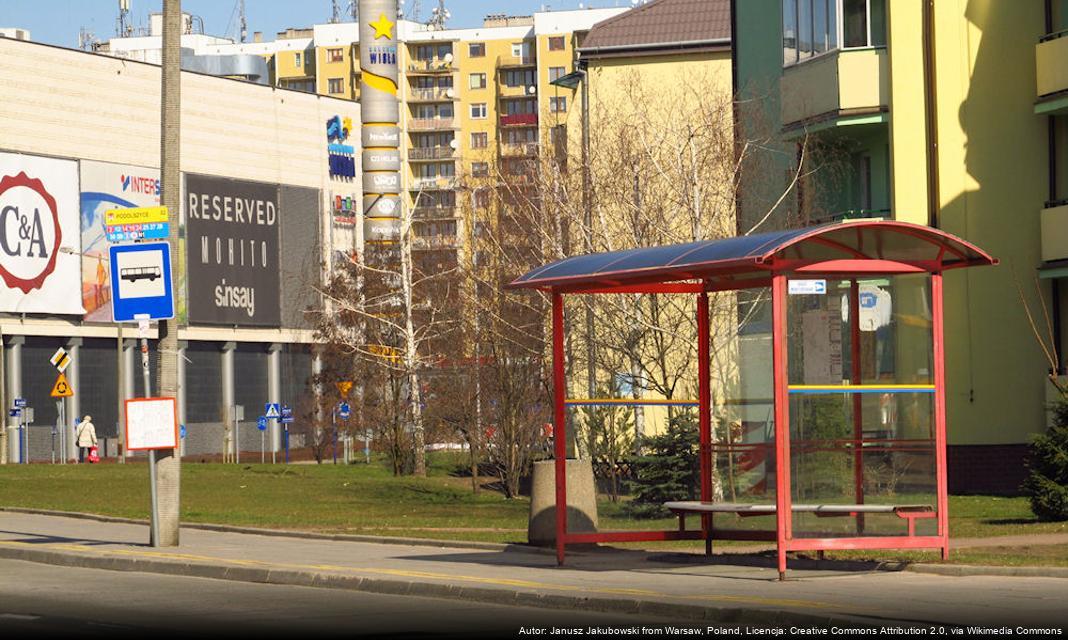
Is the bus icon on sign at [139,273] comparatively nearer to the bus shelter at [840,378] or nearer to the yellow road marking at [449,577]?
the yellow road marking at [449,577]

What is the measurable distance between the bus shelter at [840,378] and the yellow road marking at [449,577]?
5.57ft

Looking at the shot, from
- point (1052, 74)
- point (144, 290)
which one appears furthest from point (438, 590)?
point (1052, 74)

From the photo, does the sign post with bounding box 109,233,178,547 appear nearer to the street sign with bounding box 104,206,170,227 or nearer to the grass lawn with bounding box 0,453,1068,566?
the street sign with bounding box 104,206,170,227

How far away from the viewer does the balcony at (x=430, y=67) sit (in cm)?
15850

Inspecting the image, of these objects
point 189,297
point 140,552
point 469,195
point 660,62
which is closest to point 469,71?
point 189,297

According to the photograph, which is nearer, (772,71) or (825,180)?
(825,180)

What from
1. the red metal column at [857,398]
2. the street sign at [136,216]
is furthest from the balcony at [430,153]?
the red metal column at [857,398]

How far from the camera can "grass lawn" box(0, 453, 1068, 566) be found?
2000 centimetres

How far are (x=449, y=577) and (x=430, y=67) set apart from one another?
14498 centimetres

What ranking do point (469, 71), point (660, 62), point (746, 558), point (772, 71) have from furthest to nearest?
point (469, 71) < point (660, 62) < point (772, 71) < point (746, 558)

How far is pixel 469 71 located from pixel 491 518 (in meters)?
130

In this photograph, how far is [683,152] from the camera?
33.4 m

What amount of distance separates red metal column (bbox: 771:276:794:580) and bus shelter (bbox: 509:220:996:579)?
1cm

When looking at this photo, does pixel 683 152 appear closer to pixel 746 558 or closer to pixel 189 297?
pixel 746 558
